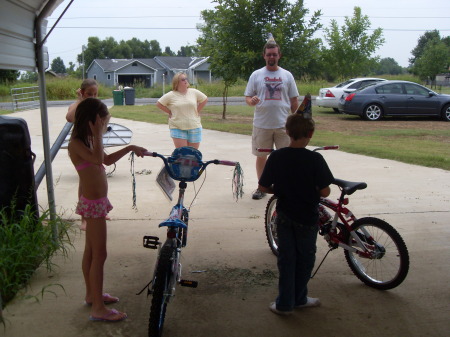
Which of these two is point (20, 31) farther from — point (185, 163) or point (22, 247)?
point (185, 163)

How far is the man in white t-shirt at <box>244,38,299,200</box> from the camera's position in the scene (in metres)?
6.38

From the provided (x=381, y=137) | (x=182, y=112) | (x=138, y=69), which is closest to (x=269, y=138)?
(x=182, y=112)

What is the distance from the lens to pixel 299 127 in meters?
3.53

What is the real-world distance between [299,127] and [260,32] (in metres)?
11.8

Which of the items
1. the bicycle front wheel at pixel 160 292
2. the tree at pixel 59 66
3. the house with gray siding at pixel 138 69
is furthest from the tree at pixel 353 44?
the tree at pixel 59 66

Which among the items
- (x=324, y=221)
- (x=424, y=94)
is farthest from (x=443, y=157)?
(x=424, y=94)

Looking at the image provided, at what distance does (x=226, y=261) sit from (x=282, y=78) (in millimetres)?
2722

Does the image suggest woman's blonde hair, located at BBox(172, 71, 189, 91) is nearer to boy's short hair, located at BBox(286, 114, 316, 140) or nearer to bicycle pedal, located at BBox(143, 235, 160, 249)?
boy's short hair, located at BBox(286, 114, 316, 140)

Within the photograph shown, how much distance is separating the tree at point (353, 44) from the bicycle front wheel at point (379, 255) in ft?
79.5

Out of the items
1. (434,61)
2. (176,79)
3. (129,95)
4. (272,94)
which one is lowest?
(129,95)

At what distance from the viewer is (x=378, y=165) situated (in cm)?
912

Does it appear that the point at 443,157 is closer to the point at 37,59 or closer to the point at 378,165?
the point at 378,165

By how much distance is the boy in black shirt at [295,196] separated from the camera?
3.46 metres

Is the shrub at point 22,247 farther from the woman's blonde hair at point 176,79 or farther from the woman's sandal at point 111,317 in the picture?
the woman's blonde hair at point 176,79
